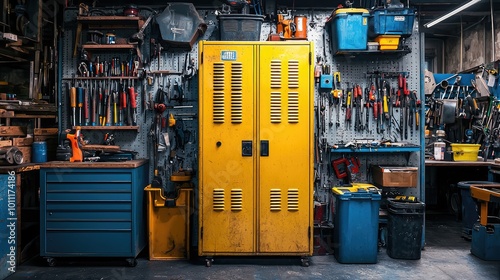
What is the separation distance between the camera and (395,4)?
3803mm

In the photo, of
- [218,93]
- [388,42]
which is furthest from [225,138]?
[388,42]

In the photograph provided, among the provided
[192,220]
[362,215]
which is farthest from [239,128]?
[362,215]

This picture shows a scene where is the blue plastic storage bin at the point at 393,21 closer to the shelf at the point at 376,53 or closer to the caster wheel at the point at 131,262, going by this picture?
the shelf at the point at 376,53

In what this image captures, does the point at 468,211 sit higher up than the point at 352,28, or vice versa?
the point at 352,28

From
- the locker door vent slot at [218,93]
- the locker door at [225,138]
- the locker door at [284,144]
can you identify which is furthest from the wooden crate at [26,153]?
the locker door at [284,144]

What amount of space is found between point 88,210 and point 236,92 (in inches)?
66.7

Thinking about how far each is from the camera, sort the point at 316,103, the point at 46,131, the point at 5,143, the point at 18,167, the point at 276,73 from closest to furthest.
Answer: the point at 18,167, the point at 5,143, the point at 276,73, the point at 46,131, the point at 316,103

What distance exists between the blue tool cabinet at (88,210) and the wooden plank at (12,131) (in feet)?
1.50

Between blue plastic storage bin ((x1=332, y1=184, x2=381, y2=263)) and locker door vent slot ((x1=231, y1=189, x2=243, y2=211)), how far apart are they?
Answer: 0.92 metres

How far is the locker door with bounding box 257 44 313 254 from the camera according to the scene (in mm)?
3547

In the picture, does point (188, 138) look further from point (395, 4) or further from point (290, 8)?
point (395, 4)

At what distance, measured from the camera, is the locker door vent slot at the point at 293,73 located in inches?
140

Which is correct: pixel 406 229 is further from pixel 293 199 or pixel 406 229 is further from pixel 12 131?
pixel 12 131

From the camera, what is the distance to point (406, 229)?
3.70m
